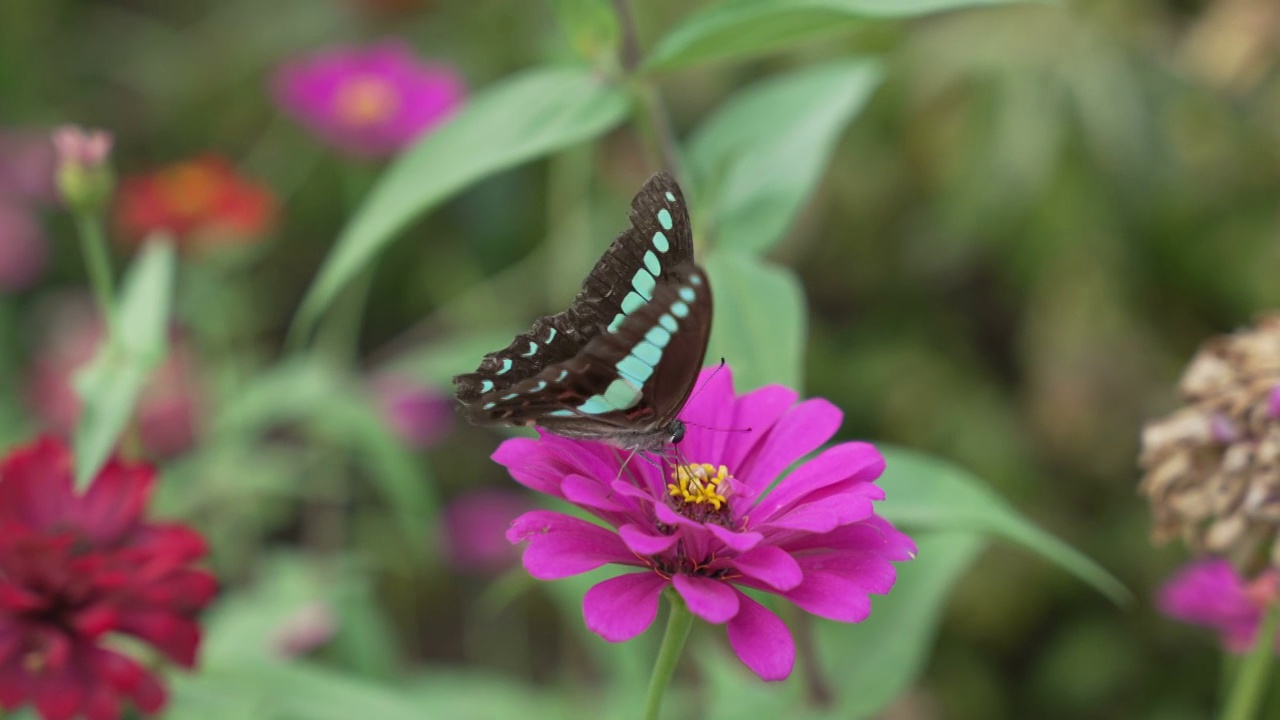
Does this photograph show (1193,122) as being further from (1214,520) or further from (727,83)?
(1214,520)

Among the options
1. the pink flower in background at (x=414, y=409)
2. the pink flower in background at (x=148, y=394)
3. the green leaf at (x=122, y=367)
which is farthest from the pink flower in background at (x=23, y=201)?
the green leaf at (x=122, y=367)

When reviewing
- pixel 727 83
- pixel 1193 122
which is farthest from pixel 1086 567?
pixel 727 83

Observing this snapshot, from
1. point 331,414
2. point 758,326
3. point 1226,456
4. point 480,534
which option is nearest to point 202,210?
point 331,414

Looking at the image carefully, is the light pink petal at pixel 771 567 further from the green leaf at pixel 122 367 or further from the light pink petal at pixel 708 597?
the green leaf at pixel 122 367

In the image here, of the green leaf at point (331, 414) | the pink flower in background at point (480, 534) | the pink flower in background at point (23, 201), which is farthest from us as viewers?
the pink flower in background at point (23, 201)

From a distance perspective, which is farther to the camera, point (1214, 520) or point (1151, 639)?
point (1151, 639)

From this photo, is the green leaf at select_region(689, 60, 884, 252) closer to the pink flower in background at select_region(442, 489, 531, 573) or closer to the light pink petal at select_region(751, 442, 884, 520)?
the light pink petal at select_region(751, 442, 884, 520)

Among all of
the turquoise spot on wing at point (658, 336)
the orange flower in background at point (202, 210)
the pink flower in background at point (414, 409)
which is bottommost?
the turquoise spot on wing at point (658, 336)
